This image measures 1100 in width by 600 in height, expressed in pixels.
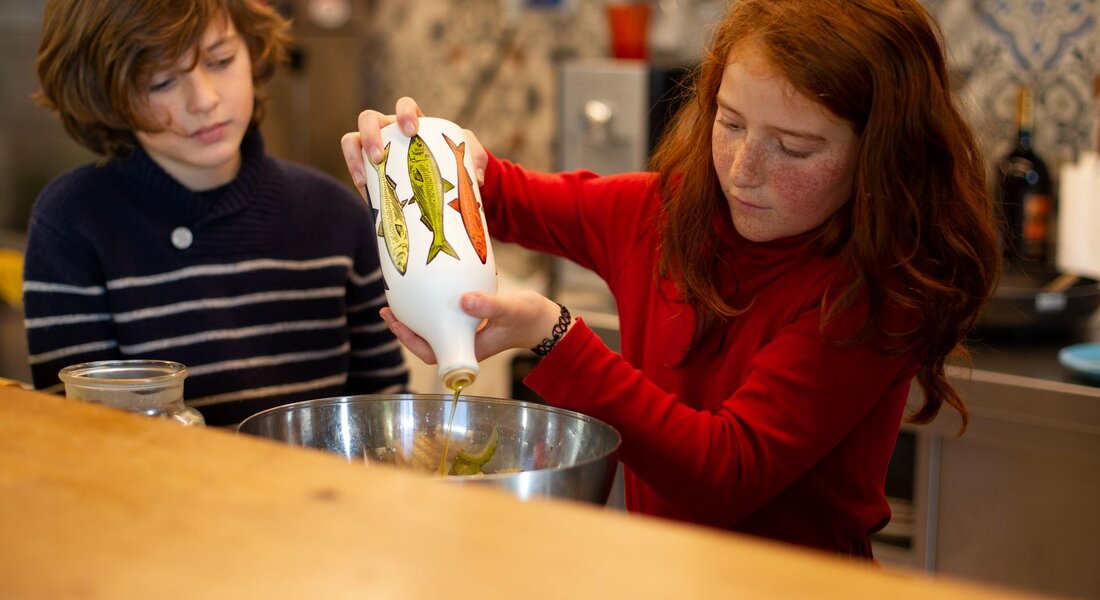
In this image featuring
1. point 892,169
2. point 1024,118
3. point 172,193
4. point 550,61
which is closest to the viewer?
point 892,169

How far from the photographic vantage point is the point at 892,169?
104 cm

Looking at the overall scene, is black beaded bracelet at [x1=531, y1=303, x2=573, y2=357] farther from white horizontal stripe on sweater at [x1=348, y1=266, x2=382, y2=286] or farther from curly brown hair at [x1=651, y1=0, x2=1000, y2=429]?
white horizontal stripe on sweater at [x1=348, y1=266, x2=382, y2=286]

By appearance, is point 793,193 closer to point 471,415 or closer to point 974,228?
point 974,228

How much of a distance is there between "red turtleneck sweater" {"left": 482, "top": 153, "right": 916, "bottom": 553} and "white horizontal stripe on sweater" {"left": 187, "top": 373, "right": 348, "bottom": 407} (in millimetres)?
347

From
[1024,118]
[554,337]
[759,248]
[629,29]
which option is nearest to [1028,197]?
[1024,118]

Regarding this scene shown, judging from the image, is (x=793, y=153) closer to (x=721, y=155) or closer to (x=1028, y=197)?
(x=721, y=155)

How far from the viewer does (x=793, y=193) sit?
41.7 inches

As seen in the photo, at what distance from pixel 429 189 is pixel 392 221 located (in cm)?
4

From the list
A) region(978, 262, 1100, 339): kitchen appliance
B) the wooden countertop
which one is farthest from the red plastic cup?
the wooden countertop

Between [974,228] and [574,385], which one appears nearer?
[574,385]

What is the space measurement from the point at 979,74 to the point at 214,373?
1.78 m

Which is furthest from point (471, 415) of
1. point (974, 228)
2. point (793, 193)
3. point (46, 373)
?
point (46, 373)

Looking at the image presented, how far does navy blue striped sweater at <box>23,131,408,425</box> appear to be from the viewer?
1369 millimetres

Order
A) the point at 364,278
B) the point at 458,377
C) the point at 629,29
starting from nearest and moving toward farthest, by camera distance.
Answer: the point at 458,377
the point at 364,278
the point at 629,29
